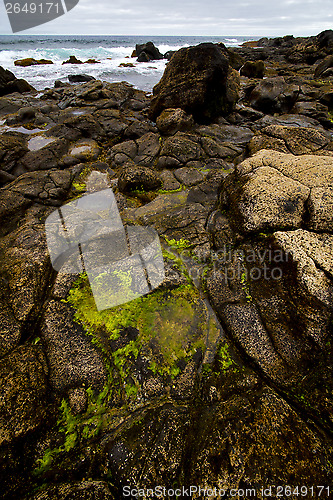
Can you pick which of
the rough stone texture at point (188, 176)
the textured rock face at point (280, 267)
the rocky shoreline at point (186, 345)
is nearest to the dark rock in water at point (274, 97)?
the rocky shoreline at point (186, 345)

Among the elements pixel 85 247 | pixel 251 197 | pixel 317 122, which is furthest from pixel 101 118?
pixel 317 122

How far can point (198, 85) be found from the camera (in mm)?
9805

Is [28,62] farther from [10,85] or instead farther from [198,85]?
[198,85]

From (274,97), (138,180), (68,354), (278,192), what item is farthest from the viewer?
(274,97)

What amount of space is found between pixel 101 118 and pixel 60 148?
10.4ft

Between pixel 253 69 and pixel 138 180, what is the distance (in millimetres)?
19658

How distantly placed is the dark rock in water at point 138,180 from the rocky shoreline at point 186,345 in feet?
0.11

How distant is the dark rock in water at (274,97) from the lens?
12281mm

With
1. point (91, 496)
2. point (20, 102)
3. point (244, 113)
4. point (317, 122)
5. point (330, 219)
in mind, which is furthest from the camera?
point (20, 102)

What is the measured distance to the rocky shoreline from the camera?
251 centimetres

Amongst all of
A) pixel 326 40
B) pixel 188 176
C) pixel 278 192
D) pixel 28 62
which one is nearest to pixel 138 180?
pixel 188 176

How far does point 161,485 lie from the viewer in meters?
2.41

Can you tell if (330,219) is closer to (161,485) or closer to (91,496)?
(161,485)

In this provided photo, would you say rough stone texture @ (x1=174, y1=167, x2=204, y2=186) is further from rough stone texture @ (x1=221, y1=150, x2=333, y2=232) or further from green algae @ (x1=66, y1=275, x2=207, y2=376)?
green algae @ (x1=66, y1=275, x2=207, y2=376)
